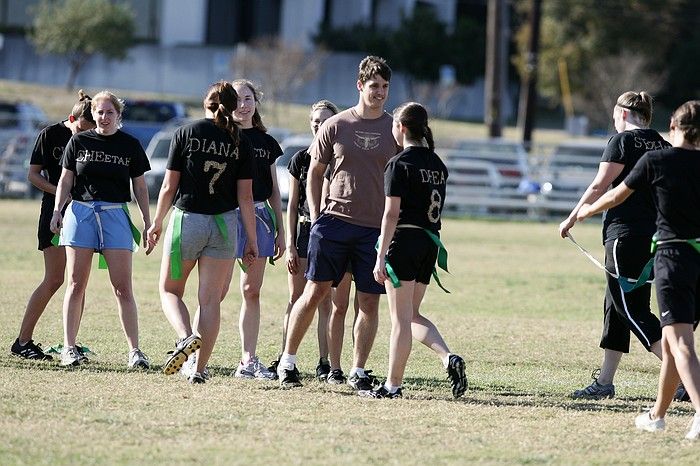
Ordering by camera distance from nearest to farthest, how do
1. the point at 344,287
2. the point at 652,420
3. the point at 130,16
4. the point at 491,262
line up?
1. the point at 652,420
2. the point at 344,287
3. the point at 491,262
4. the point at 130,16

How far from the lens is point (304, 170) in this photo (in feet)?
31.2

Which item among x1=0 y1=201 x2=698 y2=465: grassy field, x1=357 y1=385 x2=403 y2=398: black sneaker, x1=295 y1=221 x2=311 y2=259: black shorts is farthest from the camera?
x1=295 y1=221 x2=311 y2=259: black shorts

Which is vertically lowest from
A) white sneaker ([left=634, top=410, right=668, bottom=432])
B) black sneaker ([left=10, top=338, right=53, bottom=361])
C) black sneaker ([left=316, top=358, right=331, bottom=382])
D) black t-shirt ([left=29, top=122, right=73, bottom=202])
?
black sneaker ([left=10, top=338, right=53, bottom=361])

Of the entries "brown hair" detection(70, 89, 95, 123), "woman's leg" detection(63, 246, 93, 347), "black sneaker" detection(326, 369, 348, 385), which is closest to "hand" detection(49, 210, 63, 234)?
"woman's leg" detection(63, 246, 93, 347)

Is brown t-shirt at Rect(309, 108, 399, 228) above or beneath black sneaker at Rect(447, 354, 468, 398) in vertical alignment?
above

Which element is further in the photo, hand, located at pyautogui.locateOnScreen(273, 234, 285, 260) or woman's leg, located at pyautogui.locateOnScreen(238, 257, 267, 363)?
hand, located at pyautogui.locateOnScreen(273, 234, 285, 260)

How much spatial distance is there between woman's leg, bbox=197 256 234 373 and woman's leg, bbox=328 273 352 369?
0.86 meters

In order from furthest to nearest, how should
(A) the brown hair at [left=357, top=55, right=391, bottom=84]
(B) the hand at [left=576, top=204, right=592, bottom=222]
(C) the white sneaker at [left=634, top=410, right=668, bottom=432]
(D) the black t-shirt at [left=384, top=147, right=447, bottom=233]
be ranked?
(A) the brown hair at [left=357, top=55, right=391, bottom=84] → (D) the black t-shirt at [left=384, top=147, right=447, bottom=233] → (B) the hand at [left=576, top=204, right=592, bottom=222] → (C) the white sneaker at [left=634, top=410, right=668, bottom=432]

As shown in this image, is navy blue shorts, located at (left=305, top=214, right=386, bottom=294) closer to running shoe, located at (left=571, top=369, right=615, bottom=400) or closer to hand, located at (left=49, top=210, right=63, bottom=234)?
running shoe, located at (left=571, top=369, right=615, bottom=400)

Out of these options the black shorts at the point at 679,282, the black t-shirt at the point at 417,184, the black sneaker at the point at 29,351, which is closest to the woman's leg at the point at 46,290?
the black sneaker at the point at 29,351

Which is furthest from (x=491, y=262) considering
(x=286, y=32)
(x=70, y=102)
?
(x=286, y=32)

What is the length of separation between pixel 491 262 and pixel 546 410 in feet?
38.3

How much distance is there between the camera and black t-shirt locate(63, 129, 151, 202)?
9.30m

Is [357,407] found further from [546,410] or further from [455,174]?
[455,174]
